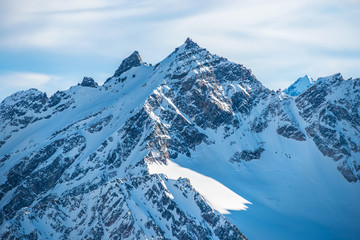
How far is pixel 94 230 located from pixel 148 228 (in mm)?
19005

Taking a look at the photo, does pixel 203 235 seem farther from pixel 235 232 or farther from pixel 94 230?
pixel 94 230

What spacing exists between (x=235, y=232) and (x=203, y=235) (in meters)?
13.6

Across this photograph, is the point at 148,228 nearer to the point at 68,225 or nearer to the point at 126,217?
the point at 126,217

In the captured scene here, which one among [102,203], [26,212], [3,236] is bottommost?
[3,236]

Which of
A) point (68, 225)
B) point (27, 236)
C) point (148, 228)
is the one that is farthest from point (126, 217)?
point (27, 236)

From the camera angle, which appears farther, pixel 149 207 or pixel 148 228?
pixel 149 207

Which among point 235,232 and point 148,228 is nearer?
point 148,228

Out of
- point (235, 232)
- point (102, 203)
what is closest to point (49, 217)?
point (102, 203)

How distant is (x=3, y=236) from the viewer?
7362 inches

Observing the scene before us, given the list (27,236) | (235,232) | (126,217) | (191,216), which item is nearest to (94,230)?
(126,217)

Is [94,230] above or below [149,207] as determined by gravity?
below

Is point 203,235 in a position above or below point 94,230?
above

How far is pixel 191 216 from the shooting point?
653ft

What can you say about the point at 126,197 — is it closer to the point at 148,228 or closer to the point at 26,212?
the point at 148,228
